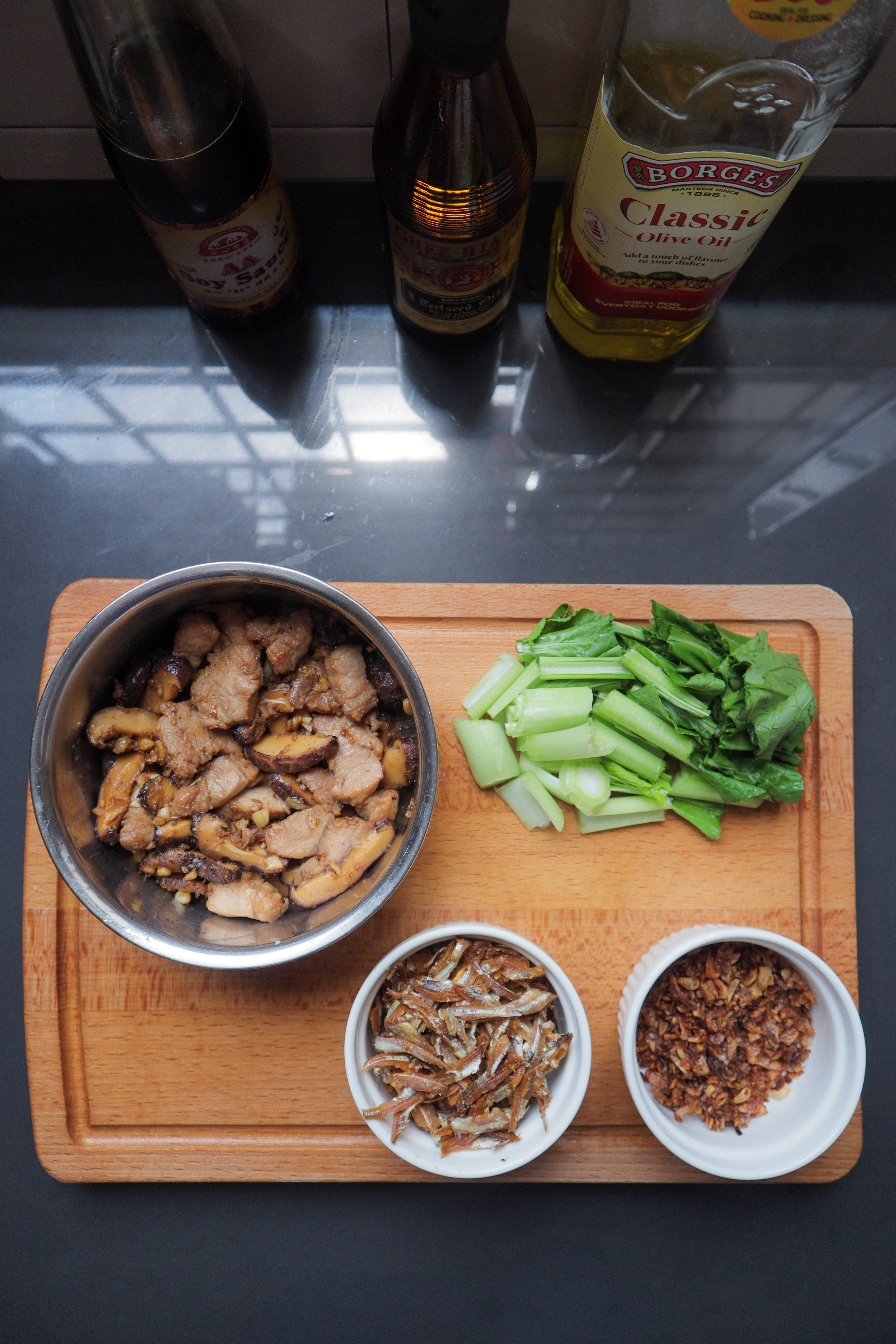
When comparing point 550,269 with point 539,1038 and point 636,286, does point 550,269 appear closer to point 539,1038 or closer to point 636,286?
point 636,286

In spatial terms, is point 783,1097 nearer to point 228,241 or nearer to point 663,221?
point 663,221

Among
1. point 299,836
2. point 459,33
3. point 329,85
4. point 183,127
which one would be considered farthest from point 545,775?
point 329,85

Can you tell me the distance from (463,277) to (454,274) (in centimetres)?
2

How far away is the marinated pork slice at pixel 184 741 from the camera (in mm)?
1405

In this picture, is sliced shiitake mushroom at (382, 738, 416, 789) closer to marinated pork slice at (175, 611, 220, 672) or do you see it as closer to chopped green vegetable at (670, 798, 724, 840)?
marinated pork slice at (175, 611, 220, 672)

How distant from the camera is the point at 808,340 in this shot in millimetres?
1860

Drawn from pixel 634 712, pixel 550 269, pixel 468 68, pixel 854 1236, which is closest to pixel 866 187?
pixel 550 269

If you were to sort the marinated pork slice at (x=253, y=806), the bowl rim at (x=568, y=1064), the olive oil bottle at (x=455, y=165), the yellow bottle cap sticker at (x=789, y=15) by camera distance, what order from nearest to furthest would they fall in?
the yellow bottle cap sticker at (x=789, y=15), the olive oil bottle at (x=455, y=165), the bowl rim at (x=568, y=1064), the marinated pork slice at (x=253, y=806)

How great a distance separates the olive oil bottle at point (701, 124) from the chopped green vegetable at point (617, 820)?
986 mm

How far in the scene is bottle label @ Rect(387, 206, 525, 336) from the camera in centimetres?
140

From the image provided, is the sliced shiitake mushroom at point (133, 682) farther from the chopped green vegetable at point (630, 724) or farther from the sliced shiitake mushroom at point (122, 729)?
the chopped green vegetable at point (630, 724)

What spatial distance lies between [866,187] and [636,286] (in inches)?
33.8

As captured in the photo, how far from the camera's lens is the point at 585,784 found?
154 centimetres

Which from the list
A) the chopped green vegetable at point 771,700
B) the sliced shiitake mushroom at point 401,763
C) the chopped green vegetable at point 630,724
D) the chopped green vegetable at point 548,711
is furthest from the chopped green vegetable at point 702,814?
the sliced shiitake mushroom at point 401,763
